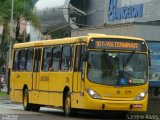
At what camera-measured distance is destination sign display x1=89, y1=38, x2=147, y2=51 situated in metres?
22.3

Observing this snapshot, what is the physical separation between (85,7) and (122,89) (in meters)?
51.6

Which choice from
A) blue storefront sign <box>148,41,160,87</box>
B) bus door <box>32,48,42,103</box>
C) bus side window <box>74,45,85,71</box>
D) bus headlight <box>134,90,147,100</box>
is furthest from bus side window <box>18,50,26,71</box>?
bus headlight <box>134,90,147,100</box>

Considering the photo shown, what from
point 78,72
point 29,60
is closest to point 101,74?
point 78,72

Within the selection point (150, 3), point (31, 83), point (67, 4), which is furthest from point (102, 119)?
point (67, 4)

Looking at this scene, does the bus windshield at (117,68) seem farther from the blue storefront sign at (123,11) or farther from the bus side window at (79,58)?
the blue storefront sign at (123,11)

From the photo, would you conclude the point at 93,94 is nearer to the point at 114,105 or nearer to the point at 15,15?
the point at 114,105

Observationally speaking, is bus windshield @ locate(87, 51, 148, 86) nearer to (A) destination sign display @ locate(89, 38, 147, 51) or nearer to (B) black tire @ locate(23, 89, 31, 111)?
(A) destination sign display @ locate(89, 38, 147, 51)

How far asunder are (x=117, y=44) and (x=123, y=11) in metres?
30.1

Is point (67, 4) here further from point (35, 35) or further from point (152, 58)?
point (152, 58)

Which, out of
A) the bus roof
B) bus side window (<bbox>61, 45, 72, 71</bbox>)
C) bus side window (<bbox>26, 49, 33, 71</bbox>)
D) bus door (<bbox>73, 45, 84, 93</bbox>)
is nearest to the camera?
bus door (<bbox>73, 45, 84, 93</bbox>)

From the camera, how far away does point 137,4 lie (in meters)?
50.2

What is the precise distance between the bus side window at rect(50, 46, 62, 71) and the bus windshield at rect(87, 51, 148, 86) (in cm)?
273

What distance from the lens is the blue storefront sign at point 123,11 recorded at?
163ft

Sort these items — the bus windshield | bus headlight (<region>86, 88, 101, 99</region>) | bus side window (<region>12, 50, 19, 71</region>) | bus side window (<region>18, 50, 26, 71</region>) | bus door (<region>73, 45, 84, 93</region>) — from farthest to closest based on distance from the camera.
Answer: bus side window (<region>12, 50, 19, 71</region>)
bus side window (<region>18, 50, 26, 71</region>)
bus door (<region>73, 45, 84, 93</region>)
the bus windshield
bus headlight (<region>86, 88, 101, 99</region>)
